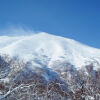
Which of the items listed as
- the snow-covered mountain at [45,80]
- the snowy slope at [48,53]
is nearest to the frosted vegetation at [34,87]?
the snow-covered mountain at [45,80]

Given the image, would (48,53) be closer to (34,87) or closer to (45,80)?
(45,80)

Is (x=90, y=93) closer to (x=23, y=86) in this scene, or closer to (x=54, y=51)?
(x=23, y=86)

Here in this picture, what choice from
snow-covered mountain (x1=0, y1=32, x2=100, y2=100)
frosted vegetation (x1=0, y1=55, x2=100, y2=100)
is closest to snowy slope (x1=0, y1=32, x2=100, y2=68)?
snow-covered mountain (x1=0, y1=32, x2=100, y2=100)

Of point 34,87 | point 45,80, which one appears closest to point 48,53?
point 45,80

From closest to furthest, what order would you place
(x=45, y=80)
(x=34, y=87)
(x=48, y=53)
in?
(x=34, y=87) < (x=45, y=80) < (x=48, y=53)

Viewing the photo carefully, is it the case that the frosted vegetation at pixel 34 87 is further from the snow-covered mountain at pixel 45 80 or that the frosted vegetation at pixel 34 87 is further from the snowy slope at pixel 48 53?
the snowy slope at pixel 48 53

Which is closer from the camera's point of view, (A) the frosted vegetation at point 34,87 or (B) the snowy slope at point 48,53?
(A) the frosted vegetation at point 34,87

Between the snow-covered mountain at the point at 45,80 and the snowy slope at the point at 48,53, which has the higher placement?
the snowy slope at the point at 48,53

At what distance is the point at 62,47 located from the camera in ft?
490

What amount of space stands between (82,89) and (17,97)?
1788 cm

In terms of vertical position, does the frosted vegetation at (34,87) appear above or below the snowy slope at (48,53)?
below

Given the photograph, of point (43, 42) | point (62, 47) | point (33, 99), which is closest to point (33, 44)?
point (43, 42)

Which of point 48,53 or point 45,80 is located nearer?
point 45,80

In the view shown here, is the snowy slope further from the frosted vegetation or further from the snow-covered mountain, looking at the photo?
the frosted vegetation
